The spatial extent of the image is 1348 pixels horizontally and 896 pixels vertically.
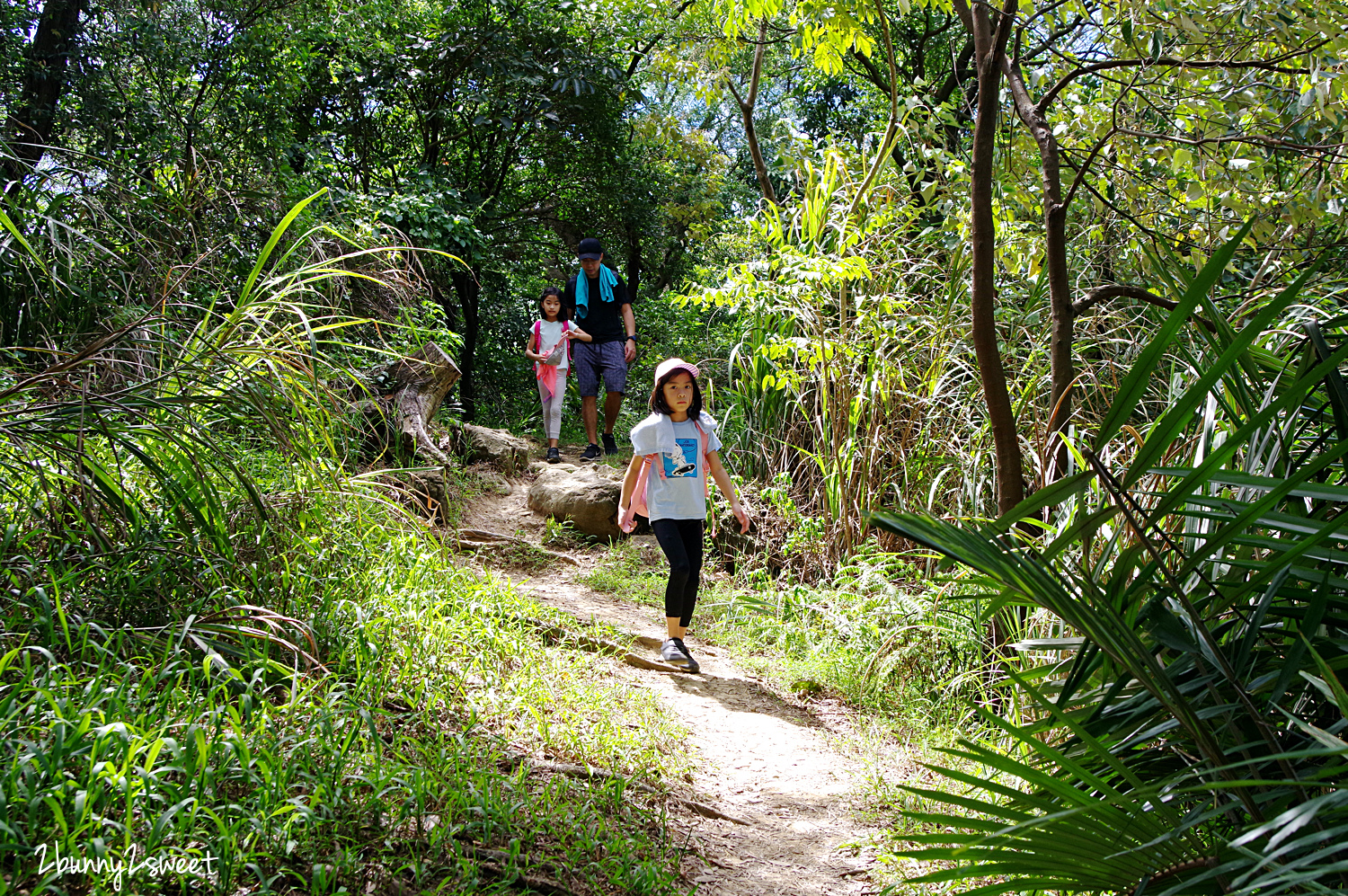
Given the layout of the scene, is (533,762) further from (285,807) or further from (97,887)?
(97,887)

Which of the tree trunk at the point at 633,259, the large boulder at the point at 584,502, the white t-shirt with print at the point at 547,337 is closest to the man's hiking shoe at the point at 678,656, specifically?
the large boulder at the point at 584,502

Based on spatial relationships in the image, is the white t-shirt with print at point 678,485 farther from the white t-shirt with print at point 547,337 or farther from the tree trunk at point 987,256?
the white t-shirt with print at point 547,337

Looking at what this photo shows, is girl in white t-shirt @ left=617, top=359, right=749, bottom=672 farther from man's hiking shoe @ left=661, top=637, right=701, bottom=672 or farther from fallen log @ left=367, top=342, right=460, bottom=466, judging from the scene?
fallen log @ left=367, top=342, right=460, bottom=466

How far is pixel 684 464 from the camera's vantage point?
4.83 metres

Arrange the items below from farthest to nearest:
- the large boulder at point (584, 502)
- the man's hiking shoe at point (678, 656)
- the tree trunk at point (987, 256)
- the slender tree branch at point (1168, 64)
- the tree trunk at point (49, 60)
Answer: the large boulder at point (584, 502)
the tree trunk at point (49, 60)
the man's hiking shoe at point (678, 656)
the tree trunk at point (987, 256)
the slender tree branch at point (1168, 64)

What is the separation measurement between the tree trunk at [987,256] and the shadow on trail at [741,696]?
1.56 metres

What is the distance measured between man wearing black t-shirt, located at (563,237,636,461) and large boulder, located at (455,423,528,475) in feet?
2.33

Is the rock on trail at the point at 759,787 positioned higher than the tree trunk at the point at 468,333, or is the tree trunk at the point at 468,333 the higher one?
the tree trunk at the point at 468,333

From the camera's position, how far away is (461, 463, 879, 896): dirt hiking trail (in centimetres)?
281

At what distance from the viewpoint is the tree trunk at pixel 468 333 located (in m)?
10.1

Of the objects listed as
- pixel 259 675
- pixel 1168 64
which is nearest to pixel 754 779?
pixel 259 675

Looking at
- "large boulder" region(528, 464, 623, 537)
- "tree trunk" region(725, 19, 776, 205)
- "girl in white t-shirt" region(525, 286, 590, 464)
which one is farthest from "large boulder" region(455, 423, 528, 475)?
"tree trunk" region(725, 19, 776, 205)

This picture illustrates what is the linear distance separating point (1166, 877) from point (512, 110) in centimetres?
940

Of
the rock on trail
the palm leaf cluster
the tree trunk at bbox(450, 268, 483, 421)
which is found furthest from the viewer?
the tree trunk at bbox(450, 268, 483, 421)
